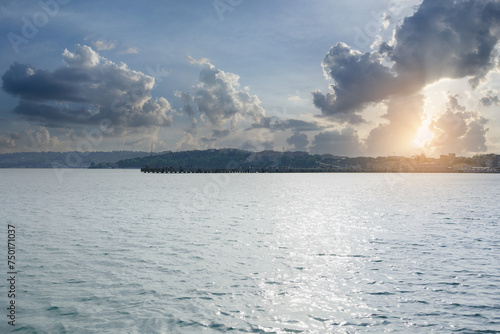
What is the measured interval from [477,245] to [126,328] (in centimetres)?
2982

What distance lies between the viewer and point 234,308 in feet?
54.2

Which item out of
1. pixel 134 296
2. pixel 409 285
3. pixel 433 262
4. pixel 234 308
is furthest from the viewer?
pixel 433 262

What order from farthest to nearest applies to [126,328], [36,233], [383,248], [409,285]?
[36,233] < [383,248] < [409,285] < [126,328]

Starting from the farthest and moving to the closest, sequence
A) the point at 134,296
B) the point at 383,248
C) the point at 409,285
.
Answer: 1. the point at 383,248
2. the point at 409,285
3. the point at 134,296

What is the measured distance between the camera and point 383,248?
98.6 ft

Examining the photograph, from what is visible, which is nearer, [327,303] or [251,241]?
[327,303]

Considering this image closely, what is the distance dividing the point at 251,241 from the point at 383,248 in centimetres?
1127

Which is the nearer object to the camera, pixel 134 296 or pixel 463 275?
pixel 134 296

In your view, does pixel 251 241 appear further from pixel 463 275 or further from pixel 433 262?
pixel 463 275

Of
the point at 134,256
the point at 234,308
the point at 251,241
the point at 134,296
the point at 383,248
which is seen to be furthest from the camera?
the point at 251,241

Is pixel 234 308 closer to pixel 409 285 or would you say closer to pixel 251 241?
pixel 409 285

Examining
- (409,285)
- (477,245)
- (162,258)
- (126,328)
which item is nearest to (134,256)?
(162,258)

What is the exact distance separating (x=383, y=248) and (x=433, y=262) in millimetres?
5227

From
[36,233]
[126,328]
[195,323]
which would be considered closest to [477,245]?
[195,323]
